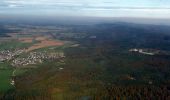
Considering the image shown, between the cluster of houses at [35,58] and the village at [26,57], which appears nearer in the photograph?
the cluster of houses at [35,58]

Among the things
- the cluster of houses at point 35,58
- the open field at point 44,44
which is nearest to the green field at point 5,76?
the cluster of houses at point 35,58

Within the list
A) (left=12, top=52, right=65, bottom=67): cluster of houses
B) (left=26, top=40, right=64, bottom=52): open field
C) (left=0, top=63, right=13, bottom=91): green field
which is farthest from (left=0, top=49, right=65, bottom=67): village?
(left=26, top=40, right=64, bottom=52): open field

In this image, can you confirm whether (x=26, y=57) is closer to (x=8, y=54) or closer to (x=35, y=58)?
(x=35, y=58)

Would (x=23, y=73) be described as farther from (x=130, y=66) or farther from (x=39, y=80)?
(x=130, y=66)

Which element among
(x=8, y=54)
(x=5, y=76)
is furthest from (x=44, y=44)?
(x=5, y=76)

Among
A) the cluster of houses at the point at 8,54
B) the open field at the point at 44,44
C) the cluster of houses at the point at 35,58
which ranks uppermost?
the open field at the point at 44,44

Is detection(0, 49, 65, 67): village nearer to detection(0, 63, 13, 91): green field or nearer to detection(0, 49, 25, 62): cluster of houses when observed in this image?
detection(0, 49, 25, 62): cluster of houses

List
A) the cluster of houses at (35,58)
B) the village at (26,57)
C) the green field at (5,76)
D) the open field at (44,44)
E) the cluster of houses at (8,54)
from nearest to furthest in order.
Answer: the green field at (5,76) < the cluster of houses at (35,58) < the village at (26,57) < the cluster of houses at (8,54) < the open field at (44,44)

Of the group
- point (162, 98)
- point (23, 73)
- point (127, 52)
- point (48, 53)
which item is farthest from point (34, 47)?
point (162, 98)

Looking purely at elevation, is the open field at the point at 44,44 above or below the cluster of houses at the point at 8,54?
above

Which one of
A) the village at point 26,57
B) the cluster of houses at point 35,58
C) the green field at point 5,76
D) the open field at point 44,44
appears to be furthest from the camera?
the open field at point 44,44

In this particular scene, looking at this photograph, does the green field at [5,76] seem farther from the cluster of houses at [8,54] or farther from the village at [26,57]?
the cluster of houses at [8,54]
